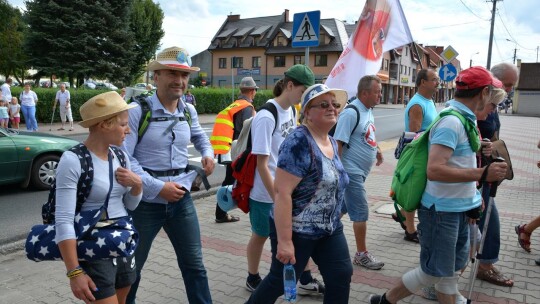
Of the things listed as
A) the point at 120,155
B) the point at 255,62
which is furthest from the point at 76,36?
the point at 255,62

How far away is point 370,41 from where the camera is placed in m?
5.66

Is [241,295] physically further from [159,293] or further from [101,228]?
[101,228]

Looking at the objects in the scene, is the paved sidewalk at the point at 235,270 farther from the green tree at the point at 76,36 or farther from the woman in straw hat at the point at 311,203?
the green tree at the point at 76,36

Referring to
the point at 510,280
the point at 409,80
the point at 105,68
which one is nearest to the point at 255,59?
the point at 409,80

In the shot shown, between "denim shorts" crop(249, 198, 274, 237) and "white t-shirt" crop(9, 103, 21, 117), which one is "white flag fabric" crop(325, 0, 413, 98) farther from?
"white t-shirt" crop(9, 103, 21, 117)

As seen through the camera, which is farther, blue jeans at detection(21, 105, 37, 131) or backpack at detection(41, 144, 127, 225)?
blue jeans at detection(21, 105, 37, 131)

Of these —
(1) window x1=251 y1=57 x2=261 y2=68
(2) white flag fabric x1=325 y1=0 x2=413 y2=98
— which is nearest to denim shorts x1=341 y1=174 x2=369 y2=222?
(2) white flag fabric x1=325 y1=0 x2=413 y2=98

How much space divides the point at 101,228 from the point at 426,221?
2.06 m

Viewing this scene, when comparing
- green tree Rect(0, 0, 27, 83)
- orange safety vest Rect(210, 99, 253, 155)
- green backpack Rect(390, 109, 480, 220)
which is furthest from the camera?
green tree Rect(0, 0, 27, 83)

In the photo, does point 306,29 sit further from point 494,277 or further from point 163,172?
point 163,172

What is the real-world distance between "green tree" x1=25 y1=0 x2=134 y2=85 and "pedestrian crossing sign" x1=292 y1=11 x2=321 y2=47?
24.4 m

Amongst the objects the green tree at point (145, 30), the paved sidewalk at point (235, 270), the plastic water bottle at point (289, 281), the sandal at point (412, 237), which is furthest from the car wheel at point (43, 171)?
the green tree at point (145, 30)

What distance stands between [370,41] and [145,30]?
1431 inches

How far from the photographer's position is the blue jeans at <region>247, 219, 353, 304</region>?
2686 mm
